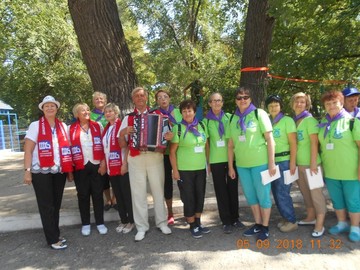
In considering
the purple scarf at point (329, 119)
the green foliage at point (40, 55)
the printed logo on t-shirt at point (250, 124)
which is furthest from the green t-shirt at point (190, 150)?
the green foliage at point (40, 55)

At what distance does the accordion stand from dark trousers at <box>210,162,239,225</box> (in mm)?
886

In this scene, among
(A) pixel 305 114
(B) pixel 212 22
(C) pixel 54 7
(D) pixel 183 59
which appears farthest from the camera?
(B) pixel 212 22

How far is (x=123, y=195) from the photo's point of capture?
4672 millimetres

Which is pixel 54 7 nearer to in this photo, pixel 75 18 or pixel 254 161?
pixel 75 18

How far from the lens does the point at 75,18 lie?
5703 mm

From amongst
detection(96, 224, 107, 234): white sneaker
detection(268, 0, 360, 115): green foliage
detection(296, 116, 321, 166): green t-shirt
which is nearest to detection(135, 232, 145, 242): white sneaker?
detection(96, 224, 107, 234): white sneaker

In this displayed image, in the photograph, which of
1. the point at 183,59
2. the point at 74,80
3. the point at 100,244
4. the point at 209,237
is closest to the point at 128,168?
the point at 100,244

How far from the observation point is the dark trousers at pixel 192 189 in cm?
429

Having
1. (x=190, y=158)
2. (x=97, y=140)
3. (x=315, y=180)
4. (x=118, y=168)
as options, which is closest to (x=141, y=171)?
(x=118, y=168)

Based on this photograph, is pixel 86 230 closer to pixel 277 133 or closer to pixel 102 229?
pixel 102 229

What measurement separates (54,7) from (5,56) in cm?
470

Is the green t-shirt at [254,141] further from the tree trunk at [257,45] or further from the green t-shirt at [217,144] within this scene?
the tree trunk at [257,45]

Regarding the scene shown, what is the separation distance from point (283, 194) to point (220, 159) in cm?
97

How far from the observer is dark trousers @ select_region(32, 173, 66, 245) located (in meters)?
4.06
